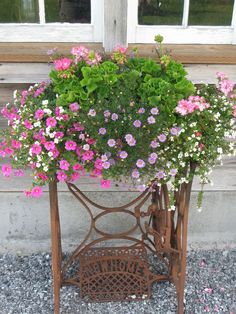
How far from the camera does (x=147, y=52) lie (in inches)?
91.5

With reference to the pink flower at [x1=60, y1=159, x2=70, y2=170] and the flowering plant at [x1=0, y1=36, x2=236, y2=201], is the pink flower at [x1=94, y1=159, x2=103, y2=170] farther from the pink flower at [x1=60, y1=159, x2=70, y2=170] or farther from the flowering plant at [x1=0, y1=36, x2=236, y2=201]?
the pink flower at [x1=60, y1=159, x2=70, y2=170]

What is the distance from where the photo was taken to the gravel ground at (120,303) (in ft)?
7.85

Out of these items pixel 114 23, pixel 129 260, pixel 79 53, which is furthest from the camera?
pixel 129 260

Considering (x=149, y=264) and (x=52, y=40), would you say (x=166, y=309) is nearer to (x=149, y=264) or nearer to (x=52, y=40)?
(x=149, y=264)

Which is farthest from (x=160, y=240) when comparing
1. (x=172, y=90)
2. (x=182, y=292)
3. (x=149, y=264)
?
(x=172, y=90)

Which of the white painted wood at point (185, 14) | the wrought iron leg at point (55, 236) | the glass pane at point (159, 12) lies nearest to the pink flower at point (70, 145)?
the wrought iron leg at point (55, 236)

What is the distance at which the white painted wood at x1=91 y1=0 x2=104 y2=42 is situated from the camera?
2346 mm

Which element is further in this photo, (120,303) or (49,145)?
(120,303)

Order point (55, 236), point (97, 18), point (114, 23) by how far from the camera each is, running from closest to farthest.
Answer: point (55, 236) < point (114, 23) < point (97, 18)

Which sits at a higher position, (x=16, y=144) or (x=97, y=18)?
(x=97, y=18)

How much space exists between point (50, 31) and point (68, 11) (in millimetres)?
144

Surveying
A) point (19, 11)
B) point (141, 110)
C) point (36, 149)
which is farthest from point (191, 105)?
point (19, 11)

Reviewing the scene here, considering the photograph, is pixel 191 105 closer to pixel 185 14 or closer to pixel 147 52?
pixel 147 52

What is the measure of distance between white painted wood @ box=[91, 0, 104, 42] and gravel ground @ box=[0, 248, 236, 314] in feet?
4.51
